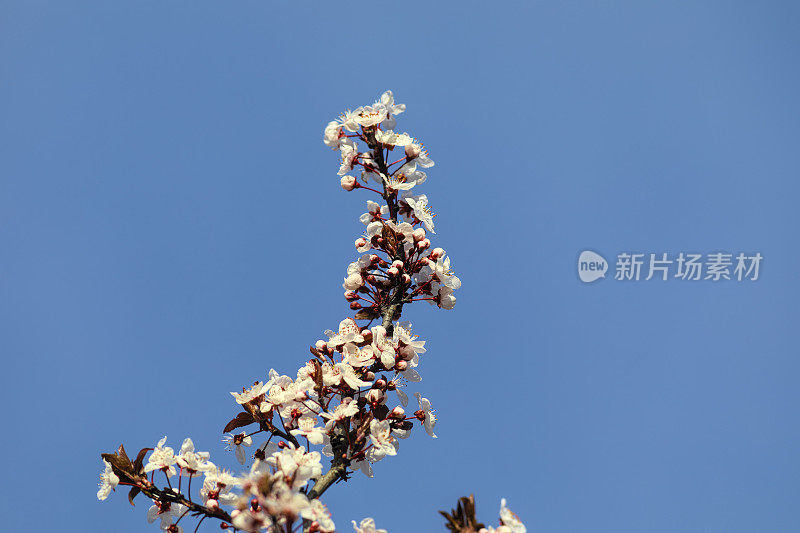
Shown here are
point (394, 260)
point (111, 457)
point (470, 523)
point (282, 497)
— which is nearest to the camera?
point (282, 497)

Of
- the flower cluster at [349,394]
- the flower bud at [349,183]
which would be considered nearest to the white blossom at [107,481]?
the flower cluster at [349,394]

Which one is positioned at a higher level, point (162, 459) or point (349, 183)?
point (349, 183)

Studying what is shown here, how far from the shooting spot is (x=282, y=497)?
2.82 metres

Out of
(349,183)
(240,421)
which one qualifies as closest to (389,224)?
(349,183)

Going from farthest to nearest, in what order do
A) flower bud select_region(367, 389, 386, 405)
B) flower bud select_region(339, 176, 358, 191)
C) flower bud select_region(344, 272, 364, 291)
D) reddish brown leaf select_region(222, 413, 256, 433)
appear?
flower bud select_region(339, 176, 358, 191), flower bud select_region(344, 272, 364, 291), reddish brown leaf select_region(222, 413, 256, 433), flower bud select_region(367, 389, 386, 405)

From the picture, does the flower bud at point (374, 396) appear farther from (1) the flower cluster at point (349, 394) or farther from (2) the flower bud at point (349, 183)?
(2) the flower bud at point (349, 183)

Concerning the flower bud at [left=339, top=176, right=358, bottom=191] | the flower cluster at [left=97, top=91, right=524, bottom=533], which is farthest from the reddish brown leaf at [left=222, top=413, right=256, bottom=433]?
the flower bud at [left=339, top=176, right=358, bottom=191]

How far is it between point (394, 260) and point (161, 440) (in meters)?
2.09

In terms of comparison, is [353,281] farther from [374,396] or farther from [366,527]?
[366,527]

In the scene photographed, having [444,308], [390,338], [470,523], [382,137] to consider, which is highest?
[382,137]

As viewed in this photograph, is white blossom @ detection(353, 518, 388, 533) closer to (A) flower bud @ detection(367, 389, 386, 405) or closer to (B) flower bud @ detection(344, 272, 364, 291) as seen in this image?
(A) flower bud @ detection(367, 389, 386, 405)

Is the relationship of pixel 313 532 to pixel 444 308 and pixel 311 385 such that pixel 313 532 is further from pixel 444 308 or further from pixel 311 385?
pixel 444 308

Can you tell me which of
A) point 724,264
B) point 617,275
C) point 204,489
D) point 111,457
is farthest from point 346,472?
→ point 724,264

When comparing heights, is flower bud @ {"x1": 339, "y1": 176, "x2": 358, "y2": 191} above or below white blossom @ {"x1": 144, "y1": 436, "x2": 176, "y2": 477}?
above
